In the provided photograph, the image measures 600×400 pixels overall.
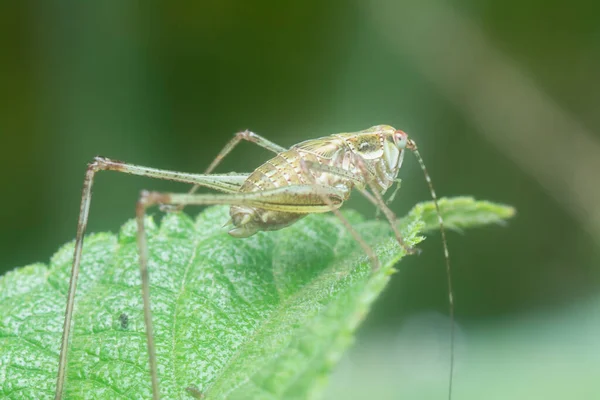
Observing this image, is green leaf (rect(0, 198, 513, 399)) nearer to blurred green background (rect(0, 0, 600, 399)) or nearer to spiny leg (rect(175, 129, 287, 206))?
spiny leg (rect(175, 129, 287, 206))

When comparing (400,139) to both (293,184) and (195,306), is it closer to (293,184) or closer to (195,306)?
(293,184)

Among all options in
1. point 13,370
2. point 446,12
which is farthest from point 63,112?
point 446,12

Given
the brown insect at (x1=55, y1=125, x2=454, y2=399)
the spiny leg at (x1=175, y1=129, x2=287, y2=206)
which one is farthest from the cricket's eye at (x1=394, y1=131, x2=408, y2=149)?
the spiny leg at (x1=175, y1=129, x2=287, y2=206)

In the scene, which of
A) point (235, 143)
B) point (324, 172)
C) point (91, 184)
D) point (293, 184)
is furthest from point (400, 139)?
point (91, 184)

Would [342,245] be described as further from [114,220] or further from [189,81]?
[189,81]

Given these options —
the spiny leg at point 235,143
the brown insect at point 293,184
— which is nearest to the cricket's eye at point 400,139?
the brown insect at point 293,184

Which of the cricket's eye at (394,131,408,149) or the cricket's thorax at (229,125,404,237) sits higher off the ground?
the cricket's eye at (394,131,408,149)
